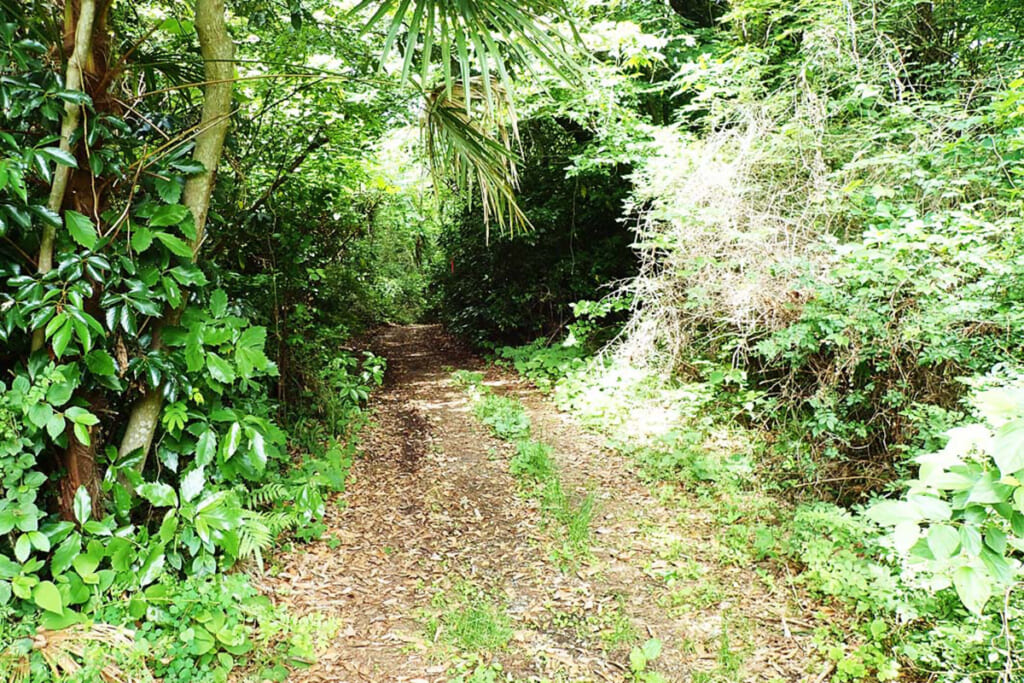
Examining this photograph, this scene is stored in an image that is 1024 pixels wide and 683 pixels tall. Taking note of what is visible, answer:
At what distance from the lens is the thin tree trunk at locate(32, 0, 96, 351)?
2260mm

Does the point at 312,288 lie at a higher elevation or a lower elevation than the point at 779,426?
higher

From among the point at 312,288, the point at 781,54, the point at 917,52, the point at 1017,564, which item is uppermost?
the point at 781,54

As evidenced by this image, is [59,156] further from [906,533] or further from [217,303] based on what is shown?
[906,533]

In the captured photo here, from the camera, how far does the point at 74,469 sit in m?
2.44

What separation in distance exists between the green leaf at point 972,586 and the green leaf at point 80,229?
2.98 meters

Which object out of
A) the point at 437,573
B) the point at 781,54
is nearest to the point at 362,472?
the point at 437,573

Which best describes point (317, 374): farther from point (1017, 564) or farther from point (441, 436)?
point (1017, 564)

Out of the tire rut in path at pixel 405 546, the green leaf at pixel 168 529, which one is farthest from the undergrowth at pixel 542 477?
the green leaf at pixel 168 529

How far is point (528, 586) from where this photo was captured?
123 inches

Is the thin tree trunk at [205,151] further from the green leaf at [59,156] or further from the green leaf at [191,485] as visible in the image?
the green leaf at [59,156]

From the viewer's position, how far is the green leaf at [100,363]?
2.29 meters

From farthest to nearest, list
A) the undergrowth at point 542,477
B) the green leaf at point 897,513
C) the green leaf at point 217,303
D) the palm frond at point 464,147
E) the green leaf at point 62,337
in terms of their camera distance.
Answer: the undergrowth at point 542,477 → the palm frond at point 464,147 → the green leaf at point 217,303 → the green leaf at point 62,337 → the green leaf at point 897,513

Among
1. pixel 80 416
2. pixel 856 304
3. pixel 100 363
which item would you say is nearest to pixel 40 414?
pixel 80 416

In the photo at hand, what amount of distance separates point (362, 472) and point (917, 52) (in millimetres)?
6533
